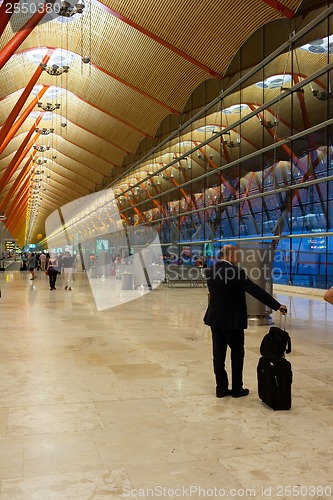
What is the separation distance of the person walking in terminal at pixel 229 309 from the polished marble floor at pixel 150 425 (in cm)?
24

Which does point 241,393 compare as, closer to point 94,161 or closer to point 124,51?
point 124,51

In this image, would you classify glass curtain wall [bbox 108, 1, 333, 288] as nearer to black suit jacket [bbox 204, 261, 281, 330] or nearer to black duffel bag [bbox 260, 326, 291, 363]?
black suit jacket [bbox 204, 261, 281, 330]

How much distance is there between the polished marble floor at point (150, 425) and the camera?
359 cm

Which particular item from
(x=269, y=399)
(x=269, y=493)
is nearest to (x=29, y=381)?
(x=269, y=399)

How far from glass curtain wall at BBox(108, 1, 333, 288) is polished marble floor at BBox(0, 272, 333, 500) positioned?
9716mm

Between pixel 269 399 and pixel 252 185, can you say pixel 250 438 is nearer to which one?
pixel 269 399

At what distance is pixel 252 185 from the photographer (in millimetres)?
20953

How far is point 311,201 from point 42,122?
33214 millimetres

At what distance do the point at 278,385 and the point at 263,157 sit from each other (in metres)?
16.2

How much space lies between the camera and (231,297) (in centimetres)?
571

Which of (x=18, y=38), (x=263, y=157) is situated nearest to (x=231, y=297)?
(x=263, y=157)

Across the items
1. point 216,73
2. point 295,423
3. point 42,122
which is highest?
point 42,122

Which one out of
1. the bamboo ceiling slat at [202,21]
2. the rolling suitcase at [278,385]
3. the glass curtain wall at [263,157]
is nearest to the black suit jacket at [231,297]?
the rolling suitcase at [278,385]

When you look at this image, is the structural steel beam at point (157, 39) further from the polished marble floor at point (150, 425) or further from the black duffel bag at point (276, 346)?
the black duffel bag at point (276, 346)
